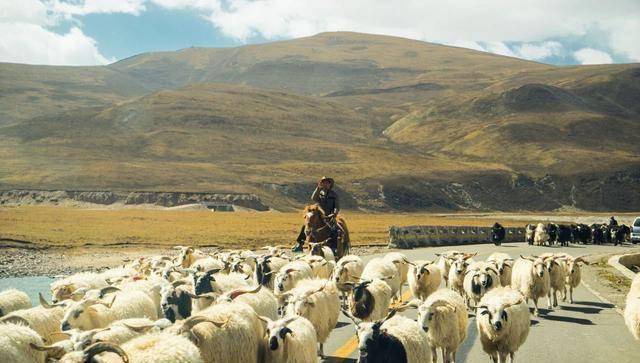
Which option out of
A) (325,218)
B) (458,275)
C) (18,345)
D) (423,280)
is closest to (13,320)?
(18,345)

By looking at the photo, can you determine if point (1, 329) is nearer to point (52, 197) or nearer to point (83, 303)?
point (83, 303)

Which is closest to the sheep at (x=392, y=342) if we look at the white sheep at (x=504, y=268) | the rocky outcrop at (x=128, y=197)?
the white sheep at (x=504, y=268)

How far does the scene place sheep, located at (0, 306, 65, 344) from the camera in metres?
10.9

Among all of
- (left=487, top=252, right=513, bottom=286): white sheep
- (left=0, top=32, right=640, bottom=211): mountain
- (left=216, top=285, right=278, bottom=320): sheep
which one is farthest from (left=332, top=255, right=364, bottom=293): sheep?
(left=0, top=32, right=640, bottom=211): mountain

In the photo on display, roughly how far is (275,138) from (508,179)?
211 ft

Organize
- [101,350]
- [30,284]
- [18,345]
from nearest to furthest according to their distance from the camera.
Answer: [101,350] < [18,345] < [30,284]

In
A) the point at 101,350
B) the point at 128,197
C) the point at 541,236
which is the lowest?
the point at 128,197

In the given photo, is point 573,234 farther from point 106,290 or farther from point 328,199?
point 106,290

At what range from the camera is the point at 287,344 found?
377 inches

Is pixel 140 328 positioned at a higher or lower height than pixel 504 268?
higher

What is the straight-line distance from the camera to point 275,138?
17188cm

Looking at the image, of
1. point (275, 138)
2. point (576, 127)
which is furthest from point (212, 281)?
point (576, 127)

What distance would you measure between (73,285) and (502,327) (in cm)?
1026

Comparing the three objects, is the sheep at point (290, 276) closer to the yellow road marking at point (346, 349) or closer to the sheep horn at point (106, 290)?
the yellow road marking at point (346, 349)
